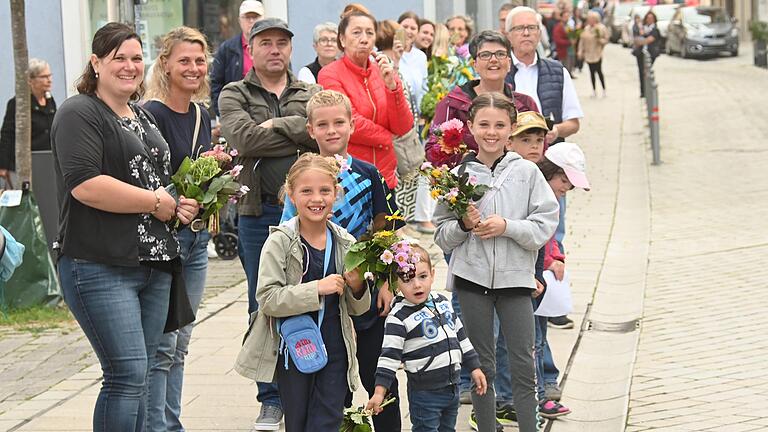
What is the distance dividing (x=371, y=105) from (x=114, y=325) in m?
2.80

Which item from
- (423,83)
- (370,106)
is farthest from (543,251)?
(423,83)

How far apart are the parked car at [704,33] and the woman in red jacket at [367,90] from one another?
38.1 m

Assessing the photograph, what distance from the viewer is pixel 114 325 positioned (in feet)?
16.9

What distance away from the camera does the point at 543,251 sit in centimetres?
677

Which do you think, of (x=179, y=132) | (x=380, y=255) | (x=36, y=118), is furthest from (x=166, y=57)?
(x=36, y=118)

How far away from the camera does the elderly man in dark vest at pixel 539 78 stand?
27.0ft

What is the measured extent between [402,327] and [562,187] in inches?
67.4

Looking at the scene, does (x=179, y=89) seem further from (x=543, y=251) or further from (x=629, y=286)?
(x=629, y=286)

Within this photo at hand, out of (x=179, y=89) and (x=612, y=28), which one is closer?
(x=179, y=89)

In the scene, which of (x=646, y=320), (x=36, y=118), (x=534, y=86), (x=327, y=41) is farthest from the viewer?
(x=36, y=118)

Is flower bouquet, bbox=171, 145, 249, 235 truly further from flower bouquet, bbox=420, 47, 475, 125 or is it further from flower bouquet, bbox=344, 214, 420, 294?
flower bouquet, bbox=420, 47, 475, 125

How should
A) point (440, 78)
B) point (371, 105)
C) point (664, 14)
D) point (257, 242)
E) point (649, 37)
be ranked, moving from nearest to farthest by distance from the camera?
point (257, 242) → point (371, 105) → point (440, 78) → point (649, 37) → point (664, 14)

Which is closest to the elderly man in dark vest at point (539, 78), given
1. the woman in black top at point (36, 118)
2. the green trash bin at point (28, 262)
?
the green trash bin at point (28, 262)

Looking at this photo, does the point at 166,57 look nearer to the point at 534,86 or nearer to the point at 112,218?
the point at 112,218
